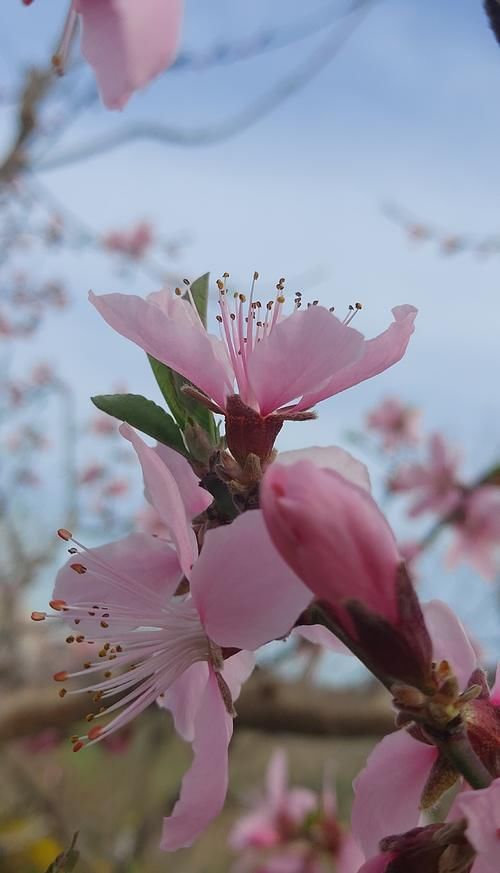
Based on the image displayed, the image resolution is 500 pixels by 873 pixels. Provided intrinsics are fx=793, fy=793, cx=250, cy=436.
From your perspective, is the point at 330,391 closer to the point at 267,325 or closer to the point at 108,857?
the point at 267,325

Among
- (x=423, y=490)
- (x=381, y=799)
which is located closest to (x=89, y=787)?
(x=423, y=490)

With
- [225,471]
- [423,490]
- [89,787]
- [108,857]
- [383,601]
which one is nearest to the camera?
[383,601]

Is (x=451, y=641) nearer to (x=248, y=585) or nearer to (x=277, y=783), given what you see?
(x=248, y=585)

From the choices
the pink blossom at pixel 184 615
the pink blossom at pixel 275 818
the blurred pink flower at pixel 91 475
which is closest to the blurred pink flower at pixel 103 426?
the blurred pink flower at pixel 91 475

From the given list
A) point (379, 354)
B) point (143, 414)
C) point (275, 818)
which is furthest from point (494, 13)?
point (275, 818)

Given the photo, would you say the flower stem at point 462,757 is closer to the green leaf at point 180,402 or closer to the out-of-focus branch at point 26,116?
the green leaf at point 180,402

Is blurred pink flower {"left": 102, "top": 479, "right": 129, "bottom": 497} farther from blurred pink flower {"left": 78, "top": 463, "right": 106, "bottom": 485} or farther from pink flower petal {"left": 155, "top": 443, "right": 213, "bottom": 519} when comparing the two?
pink flower petal {"left": 155, "top": 443, "right": 213, "bottom": 519}

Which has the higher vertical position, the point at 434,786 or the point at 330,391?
the point at 330,391
